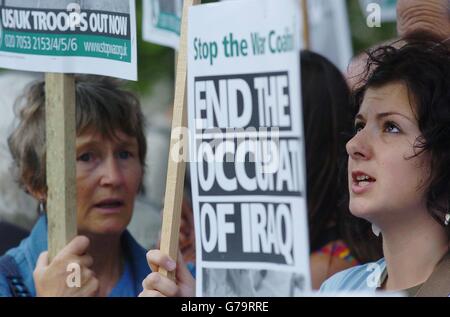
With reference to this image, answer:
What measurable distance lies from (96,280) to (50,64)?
2.48ft

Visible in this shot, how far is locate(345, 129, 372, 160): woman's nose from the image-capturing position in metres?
2.97

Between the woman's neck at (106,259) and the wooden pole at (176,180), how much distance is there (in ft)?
2.55

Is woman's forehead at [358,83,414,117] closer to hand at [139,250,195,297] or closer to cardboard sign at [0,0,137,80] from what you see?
hand at [139,250,195,297]

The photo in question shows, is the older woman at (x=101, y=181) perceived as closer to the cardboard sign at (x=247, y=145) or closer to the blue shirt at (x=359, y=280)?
the cardboard sign at (x=247, y=145)

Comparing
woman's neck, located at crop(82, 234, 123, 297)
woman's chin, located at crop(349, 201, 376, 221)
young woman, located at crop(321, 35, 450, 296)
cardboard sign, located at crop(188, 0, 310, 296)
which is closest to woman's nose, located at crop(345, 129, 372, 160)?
young woman, located at crop(321, 35, 450, 296)

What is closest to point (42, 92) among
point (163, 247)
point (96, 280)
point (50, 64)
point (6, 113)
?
point (6, 113)

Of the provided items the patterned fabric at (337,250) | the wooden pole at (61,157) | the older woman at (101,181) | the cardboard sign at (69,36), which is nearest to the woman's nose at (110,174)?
the older woman at (101,181)

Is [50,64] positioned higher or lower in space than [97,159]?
higher

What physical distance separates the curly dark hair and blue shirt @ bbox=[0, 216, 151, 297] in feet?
4.34

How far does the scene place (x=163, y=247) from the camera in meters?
3.21
